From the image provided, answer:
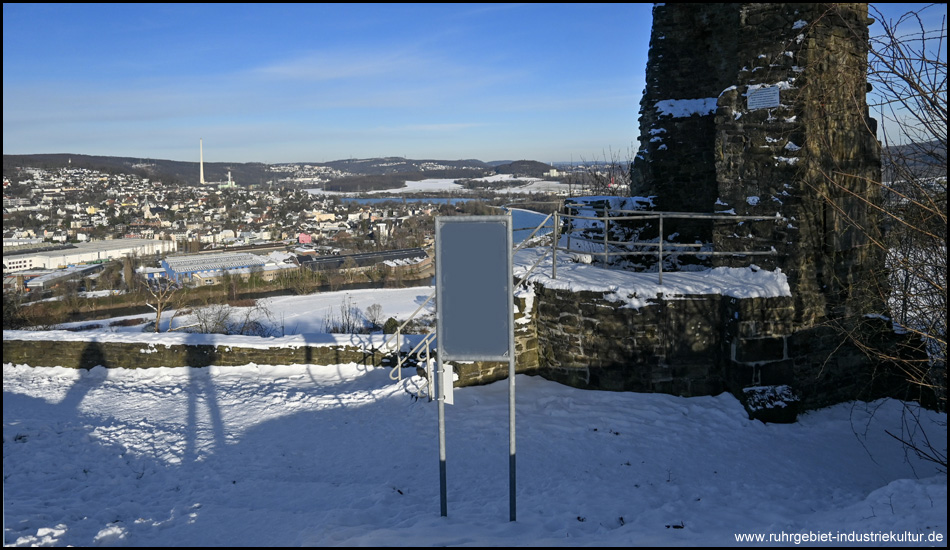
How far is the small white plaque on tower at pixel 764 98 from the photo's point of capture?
24.3 ft

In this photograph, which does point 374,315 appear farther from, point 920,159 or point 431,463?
point 920,159

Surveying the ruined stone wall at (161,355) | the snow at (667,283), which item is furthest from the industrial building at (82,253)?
the snow at (667,283)

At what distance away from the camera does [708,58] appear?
1080 centimetres

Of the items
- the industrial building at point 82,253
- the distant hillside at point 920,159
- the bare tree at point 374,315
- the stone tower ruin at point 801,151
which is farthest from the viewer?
the industrial building at point 82,253

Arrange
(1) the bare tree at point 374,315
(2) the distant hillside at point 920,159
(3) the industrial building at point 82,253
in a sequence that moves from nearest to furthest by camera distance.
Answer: (2) the distant hillside at point 920,159, (1) the bare tree at point 374,315, (3) the industrial building at point 82,253

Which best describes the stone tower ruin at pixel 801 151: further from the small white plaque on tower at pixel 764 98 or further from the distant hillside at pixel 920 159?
the distant hillside at pixel 920 159

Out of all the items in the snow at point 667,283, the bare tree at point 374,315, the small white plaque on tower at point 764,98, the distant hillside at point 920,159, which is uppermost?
the small white plaque on tower at point 764,98

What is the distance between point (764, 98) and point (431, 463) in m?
5.74

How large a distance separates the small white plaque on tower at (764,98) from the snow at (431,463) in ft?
6.56

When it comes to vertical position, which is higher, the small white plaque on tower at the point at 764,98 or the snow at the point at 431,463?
the small white plaque on tower at the point at 764,98

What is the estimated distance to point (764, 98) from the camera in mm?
7488

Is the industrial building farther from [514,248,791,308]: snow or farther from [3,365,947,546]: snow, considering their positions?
[514,248,791,308]: snow

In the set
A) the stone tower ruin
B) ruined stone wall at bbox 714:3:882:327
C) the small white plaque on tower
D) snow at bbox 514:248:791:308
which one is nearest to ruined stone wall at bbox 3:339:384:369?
snow at bbox 514:248:791:308

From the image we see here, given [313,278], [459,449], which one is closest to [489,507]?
[459,449]
